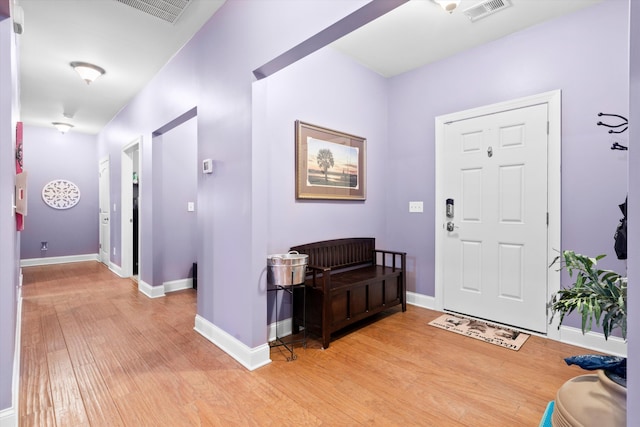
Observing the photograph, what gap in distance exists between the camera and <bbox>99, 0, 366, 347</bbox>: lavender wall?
2025mm

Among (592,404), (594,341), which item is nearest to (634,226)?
(592,404)

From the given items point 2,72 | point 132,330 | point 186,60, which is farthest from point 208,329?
point 186,60

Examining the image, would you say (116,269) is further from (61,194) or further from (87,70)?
(87,70)

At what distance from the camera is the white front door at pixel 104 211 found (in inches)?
236

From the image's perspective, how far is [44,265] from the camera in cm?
619

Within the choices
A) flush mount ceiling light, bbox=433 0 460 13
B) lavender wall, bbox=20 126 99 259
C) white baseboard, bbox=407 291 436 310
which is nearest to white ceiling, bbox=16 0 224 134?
flush mount ceiling light, bbox=433 0 460 13

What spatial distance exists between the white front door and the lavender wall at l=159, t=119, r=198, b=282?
2.50 meters

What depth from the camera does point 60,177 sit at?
6516 mm

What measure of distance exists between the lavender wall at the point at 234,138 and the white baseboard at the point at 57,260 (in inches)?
217

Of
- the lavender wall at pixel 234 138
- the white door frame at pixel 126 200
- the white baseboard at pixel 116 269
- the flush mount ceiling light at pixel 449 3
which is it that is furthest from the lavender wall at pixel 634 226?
the white baseboard at pixel 116 269

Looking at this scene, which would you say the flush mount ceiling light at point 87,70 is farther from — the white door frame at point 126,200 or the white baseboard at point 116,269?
the white baseboard at point 116,269

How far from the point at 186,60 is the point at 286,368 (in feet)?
9.85

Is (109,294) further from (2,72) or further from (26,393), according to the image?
(2,72)

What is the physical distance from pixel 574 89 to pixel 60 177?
8.56 meters
